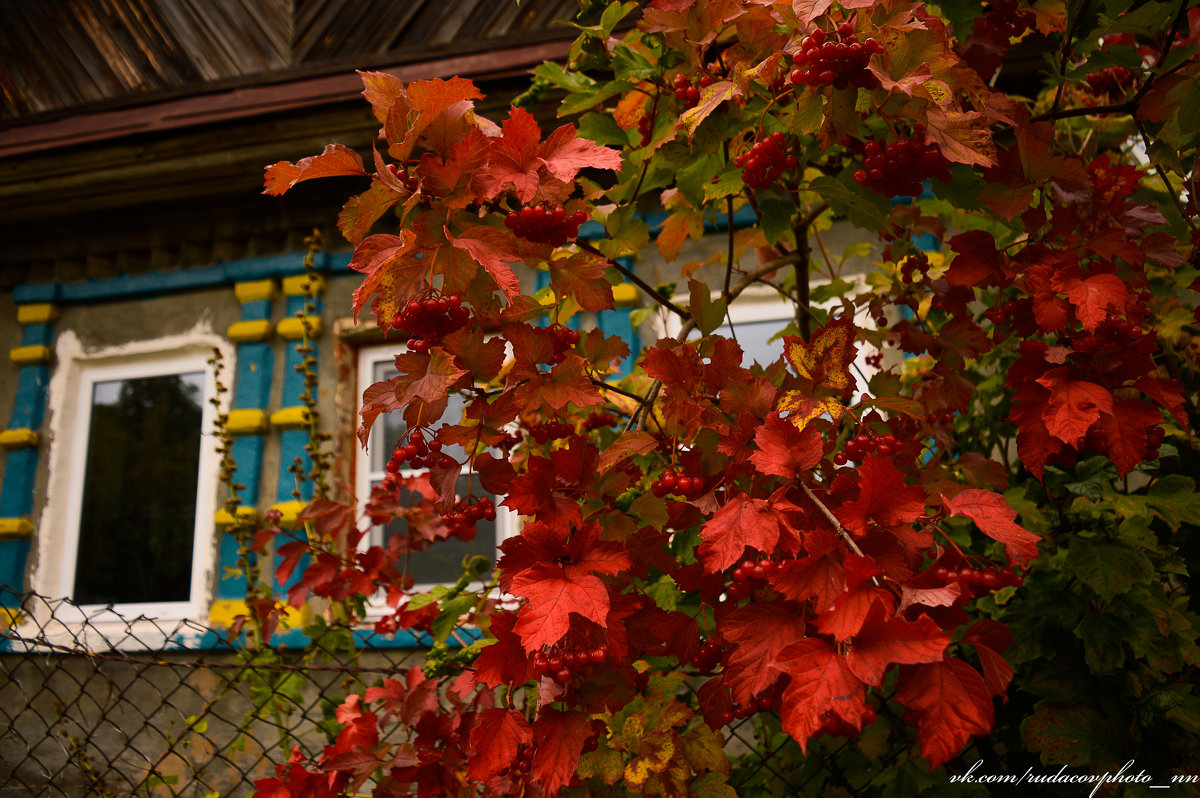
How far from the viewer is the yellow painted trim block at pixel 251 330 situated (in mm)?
3590

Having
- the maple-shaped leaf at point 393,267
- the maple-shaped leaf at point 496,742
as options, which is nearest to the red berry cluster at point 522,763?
the maple-shaped leaf at point 496,742

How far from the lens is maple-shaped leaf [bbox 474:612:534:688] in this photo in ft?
3.50

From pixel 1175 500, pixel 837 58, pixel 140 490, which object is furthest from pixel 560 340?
pixel 140 490

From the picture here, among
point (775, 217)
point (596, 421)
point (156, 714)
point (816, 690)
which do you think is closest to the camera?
point (816, 690)

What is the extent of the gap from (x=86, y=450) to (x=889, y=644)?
4092 mm

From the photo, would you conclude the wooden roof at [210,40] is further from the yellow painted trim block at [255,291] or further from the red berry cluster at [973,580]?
the red berry cluster at [973,580]

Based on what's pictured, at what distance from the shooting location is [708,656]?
46.2 inches

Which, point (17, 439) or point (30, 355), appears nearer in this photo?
point (17, 439)

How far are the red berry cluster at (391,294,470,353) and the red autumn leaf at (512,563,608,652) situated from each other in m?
0.34

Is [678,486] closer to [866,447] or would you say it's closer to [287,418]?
[866,447]

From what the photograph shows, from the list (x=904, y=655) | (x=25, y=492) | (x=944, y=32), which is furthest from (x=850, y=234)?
(x=25, y=492)

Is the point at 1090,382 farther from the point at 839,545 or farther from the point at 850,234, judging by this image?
the point at 850,234

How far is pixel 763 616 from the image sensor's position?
96 centimetres

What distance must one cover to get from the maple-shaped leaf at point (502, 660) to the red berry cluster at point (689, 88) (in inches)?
36.7
